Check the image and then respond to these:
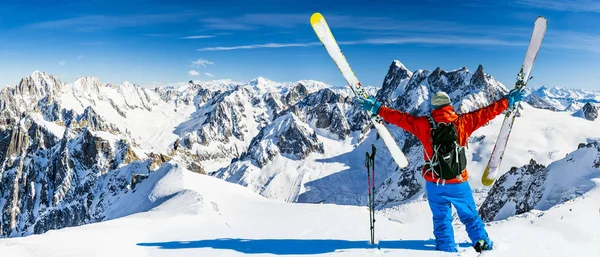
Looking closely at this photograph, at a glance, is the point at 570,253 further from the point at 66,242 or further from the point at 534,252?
the point at 66,242

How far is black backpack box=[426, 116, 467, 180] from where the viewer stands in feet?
25.9

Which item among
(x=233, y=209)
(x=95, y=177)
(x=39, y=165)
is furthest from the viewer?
(x=39, y=165)

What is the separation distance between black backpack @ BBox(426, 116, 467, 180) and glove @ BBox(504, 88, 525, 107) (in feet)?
6.18

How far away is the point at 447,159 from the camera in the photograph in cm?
798

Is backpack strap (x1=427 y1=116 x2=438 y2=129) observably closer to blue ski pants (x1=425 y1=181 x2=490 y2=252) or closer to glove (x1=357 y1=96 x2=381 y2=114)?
glove (x1=357 y1=96 x2=381 y2=114)

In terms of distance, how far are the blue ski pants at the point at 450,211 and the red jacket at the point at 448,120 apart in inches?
9.5

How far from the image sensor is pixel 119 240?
481 inches

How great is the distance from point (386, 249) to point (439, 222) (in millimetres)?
1576

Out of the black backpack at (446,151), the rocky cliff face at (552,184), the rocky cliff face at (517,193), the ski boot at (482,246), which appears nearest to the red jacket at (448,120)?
the black backpack at (446,151)

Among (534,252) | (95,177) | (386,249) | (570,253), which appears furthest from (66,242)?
(95,177)

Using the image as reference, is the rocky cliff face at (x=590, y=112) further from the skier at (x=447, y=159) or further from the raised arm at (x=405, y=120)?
the raised arm at (x=405, y=120)

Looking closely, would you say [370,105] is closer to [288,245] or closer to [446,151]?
[446,151]

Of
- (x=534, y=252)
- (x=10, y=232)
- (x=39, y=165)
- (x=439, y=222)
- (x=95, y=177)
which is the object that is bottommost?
(x=534, y=252)

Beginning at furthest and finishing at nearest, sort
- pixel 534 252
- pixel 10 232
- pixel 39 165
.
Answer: pixel 39 165 < pixel 10 232 < pixel 534 252
